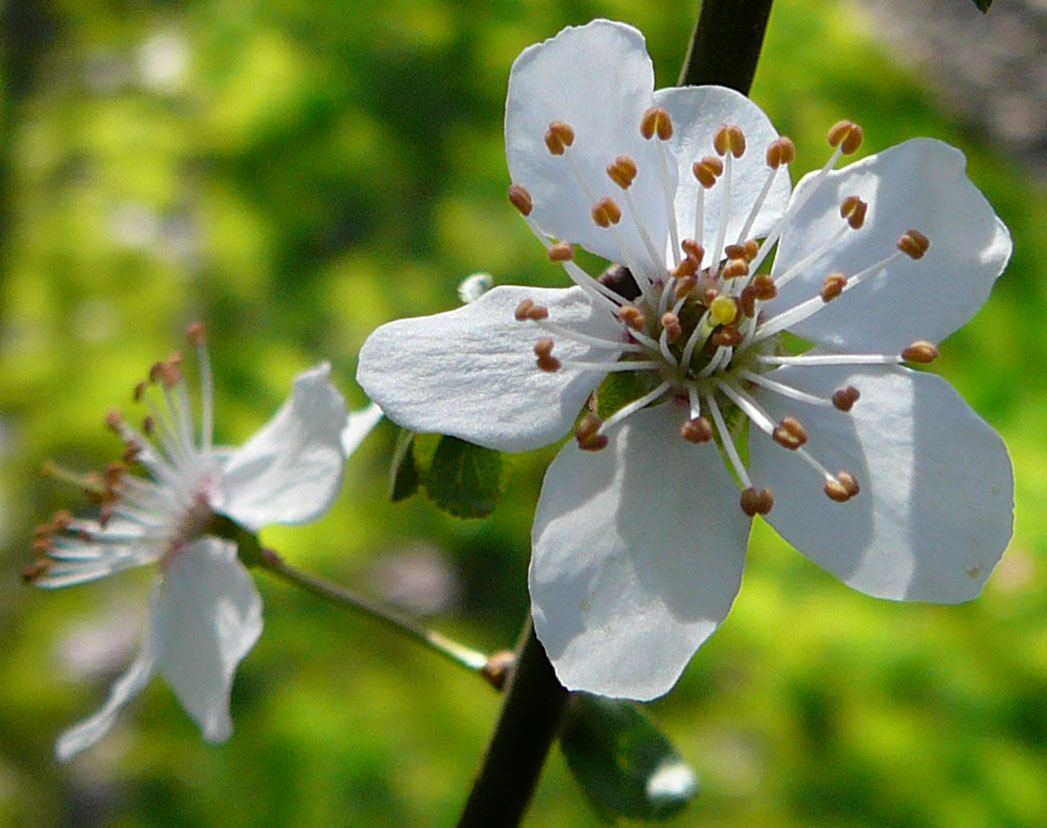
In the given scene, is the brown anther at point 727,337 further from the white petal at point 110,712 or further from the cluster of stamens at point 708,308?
the white petal at point 110,712

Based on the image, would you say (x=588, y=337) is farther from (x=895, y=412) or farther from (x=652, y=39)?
(x=652, y=39)

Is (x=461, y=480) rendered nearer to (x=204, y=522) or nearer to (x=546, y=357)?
(x=546, y=357)

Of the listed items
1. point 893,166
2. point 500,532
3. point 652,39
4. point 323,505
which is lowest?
point 500,532

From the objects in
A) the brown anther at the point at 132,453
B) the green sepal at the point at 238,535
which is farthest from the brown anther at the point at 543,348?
the brown anther at the point at 132,453

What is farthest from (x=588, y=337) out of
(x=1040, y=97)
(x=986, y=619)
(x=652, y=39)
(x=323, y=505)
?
(x=1040, y=97)

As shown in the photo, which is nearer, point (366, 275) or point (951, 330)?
point (951, 330)

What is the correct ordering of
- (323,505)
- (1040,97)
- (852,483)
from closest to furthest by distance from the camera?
(852,483), (323,505), (1040,97)

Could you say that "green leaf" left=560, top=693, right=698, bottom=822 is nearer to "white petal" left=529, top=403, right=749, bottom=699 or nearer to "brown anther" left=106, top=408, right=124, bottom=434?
"white petal" left=529, top=403, right=749, bottom=699
